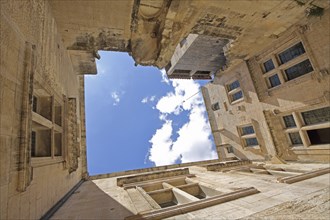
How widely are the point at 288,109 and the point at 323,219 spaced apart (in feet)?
33.4

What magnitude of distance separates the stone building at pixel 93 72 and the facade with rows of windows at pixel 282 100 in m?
0.12

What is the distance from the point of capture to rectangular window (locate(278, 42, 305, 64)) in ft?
35.8

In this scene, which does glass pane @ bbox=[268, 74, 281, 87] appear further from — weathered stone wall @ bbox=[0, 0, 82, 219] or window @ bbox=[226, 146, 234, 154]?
weathered stone wall @ bbox=[0, 0, 82, 219]

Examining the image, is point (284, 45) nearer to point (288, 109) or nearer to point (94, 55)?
point (288, 109)

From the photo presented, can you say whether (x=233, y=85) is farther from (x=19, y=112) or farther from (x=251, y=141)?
(x=19, y=112)

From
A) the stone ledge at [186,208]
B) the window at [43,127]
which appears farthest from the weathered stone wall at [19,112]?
the stone ledge at [186,208]

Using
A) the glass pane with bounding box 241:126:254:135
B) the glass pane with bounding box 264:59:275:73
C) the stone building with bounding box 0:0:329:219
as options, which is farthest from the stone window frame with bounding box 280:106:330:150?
the glass pane with bounding box 264:59:275:73

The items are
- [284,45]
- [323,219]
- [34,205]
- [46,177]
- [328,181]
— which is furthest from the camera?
[284,45]

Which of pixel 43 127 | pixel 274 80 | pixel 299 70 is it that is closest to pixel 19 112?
pixel 43 127

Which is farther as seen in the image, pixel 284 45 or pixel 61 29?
pixel 284 45

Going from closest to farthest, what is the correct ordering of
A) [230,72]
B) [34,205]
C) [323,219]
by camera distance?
1. [323,219]
2. [34,205]
3. [230,72]

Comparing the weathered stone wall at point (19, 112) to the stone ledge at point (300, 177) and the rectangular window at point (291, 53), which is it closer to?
the stone ledge at point (300, 177)

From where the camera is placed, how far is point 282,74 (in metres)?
12.0

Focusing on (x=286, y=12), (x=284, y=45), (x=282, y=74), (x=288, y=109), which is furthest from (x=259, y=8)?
(x=288, y=109)
